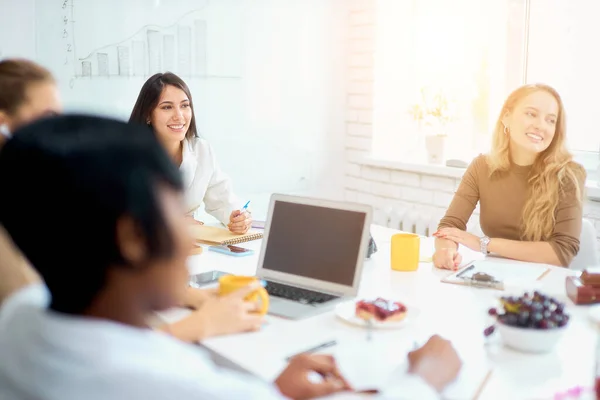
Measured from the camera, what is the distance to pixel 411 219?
12.3 feet

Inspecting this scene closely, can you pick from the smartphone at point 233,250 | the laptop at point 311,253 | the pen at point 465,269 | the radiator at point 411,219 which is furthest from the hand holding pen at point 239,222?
the radiator at point 411,219

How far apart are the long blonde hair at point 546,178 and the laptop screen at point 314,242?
3.26 feet

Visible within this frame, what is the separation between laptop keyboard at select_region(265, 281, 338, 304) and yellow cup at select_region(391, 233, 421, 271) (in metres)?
0.37

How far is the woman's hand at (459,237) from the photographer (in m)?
2.20

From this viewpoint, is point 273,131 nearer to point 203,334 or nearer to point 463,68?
point 463,68

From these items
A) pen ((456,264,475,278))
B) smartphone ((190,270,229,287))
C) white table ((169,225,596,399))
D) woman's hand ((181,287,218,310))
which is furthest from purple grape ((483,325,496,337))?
smartphone ((190,270,229,287))

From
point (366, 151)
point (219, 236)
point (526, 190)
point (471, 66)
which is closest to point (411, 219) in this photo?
point (366, 151)

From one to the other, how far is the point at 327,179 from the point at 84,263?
3525 millimetres

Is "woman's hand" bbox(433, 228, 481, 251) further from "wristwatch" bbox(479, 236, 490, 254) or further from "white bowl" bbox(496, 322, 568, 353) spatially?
"white bowl" bbox(496, 322, 568, 353)

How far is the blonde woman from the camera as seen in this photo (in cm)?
222

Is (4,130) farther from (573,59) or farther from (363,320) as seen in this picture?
(573,59)

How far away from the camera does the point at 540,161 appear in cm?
245

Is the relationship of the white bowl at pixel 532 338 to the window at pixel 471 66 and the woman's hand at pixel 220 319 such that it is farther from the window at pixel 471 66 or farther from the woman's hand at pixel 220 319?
the window at pixel 471 66

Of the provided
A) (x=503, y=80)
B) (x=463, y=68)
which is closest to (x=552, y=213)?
(x=503, y=80)
